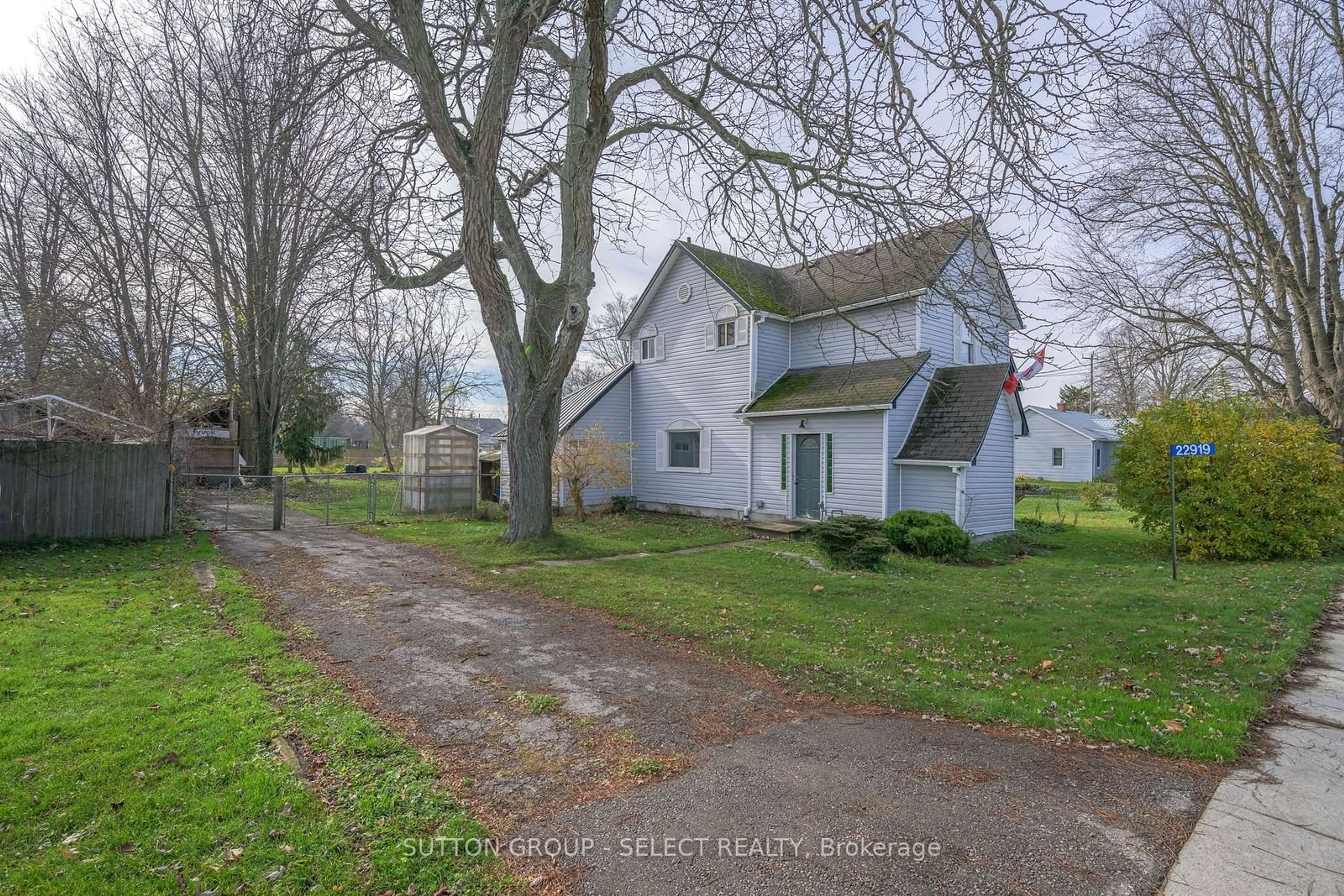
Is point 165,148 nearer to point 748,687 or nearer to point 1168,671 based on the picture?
point 748,687

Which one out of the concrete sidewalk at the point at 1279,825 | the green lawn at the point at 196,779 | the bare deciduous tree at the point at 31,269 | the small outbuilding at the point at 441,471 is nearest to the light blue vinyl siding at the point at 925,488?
the concrete sidewalk at the point at 1279,825

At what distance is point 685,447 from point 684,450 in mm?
62

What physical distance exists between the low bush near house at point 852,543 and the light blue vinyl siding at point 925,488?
10.7 feet

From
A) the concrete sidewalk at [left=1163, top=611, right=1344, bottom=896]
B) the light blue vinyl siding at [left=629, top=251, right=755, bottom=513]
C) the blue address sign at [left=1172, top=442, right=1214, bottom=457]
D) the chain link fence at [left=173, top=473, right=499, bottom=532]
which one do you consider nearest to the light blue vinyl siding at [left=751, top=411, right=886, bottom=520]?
the light blue vinyl siding at [left=629, top=251, right=755, bottom=513]

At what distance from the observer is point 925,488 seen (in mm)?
13688

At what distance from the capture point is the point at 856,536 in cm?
1018

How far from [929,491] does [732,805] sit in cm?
1178

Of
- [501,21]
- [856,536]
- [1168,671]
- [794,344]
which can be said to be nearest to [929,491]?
[856,536]

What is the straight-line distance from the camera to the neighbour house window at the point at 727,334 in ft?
55.5

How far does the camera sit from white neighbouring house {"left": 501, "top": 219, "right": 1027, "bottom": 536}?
13.7 meters

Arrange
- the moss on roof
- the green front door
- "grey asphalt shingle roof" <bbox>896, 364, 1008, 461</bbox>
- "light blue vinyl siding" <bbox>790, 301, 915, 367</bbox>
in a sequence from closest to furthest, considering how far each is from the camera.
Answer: "grey asphalt shingle roof" <bbox>896, 364, 1008, 461</bbox> < "light blue vinyl siding" <bbox>790, 301, 915, 367</bbox> < the green front door < the moss on roof

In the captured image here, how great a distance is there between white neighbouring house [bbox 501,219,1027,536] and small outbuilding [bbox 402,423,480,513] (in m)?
1.66

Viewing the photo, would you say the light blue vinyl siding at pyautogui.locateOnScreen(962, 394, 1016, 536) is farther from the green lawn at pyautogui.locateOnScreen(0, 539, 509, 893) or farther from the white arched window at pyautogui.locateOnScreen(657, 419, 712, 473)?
the green lawn at pyautogui.locateOnScreen(0, 539, 509, 893)

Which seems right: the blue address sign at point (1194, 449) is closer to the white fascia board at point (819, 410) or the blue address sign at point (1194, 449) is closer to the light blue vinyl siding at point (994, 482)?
the light blue vinyl siding at point (994, 482)
